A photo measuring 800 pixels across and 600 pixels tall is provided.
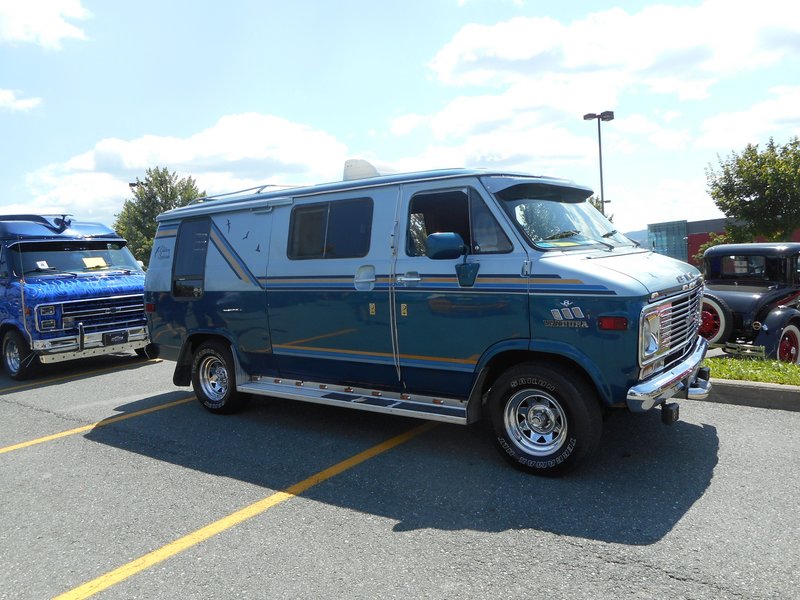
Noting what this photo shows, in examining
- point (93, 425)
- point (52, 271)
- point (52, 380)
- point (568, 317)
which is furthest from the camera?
point (52, 271)

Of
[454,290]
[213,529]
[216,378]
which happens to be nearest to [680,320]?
[454,290]

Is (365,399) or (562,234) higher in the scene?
(562,234)

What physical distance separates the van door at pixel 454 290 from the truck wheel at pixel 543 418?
0.32m

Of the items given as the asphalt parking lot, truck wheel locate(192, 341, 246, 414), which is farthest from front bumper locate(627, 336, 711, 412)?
truck wheel locate(192, 341, 246, 414)

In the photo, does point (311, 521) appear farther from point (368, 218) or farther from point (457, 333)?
point (368, 218)

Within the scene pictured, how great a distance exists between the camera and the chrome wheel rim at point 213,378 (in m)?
7.21

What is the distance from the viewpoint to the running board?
5148 mm

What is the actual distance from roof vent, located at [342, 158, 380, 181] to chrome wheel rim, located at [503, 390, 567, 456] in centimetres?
263

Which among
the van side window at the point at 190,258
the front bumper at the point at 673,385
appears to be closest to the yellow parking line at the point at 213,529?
the front bumper at the point at 673,385

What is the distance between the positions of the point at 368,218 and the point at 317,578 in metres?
3.21

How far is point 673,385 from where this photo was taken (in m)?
4.77

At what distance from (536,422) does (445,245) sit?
1553mm

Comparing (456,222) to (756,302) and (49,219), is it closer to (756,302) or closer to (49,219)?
(756,302)

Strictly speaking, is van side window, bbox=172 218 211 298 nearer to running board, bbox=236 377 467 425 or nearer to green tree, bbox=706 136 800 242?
running board, bbox=236 377 467 425
